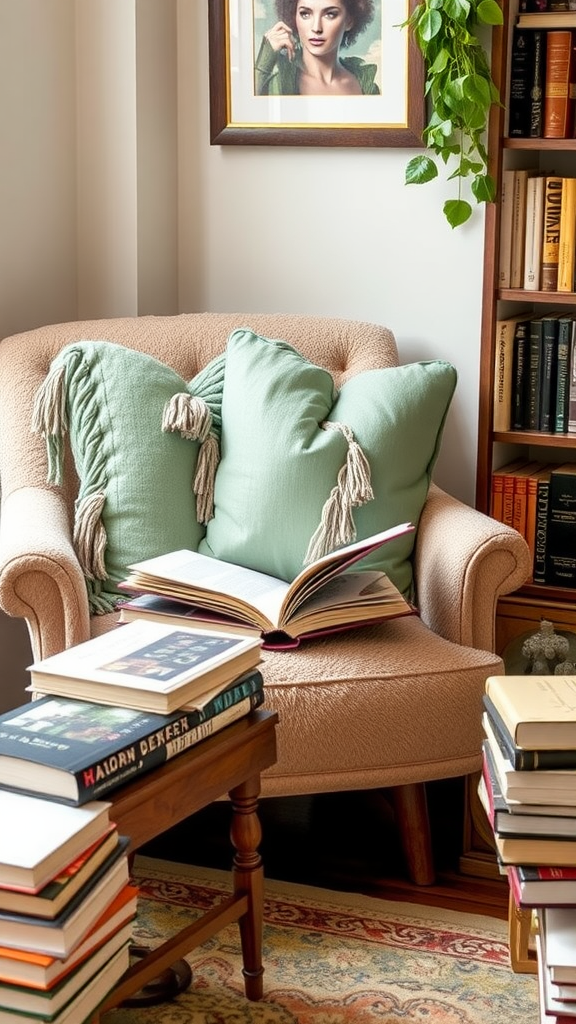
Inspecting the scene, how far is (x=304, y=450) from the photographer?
7.26 feet

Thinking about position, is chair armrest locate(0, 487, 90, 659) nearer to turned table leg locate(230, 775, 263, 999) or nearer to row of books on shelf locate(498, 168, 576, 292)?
turned table leg locate(230, 775, 263, 999)

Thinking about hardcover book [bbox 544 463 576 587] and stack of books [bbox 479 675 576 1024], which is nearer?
stack of books [bbox 479 675 576 1024]

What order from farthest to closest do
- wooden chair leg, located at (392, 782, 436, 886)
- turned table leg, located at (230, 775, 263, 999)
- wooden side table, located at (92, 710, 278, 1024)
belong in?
1. wooden chair leg, located at (392, 782, 436, 886)
2. turned table leg, located at (230, 775, 263, 999)
3. wooden side table, located at (92, 710, 278, 1024)

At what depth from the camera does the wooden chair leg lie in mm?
2156

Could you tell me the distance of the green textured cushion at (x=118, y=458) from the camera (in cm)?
226

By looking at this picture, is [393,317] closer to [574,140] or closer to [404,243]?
[404,243]

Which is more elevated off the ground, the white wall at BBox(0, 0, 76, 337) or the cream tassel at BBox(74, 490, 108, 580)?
the white wall at BBox(0, 0, 76, 337)

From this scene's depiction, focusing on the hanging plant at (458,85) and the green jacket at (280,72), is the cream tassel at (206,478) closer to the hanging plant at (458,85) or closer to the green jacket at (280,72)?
Answer: the hanging plant at (458,85)

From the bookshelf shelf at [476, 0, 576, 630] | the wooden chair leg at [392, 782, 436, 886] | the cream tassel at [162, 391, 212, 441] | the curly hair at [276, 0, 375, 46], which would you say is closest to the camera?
the wooden chair leg at [392, 782, 436, 886]

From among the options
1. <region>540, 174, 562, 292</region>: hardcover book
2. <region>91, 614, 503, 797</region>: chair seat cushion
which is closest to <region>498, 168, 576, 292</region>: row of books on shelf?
<region>540, 174, 562, 292</region>: hardcover book

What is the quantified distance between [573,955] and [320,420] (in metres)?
1.23

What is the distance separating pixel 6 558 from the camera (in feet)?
6.33

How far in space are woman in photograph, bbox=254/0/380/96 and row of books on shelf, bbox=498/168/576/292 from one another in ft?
1.40

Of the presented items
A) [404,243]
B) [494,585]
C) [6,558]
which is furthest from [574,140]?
[6,558]
